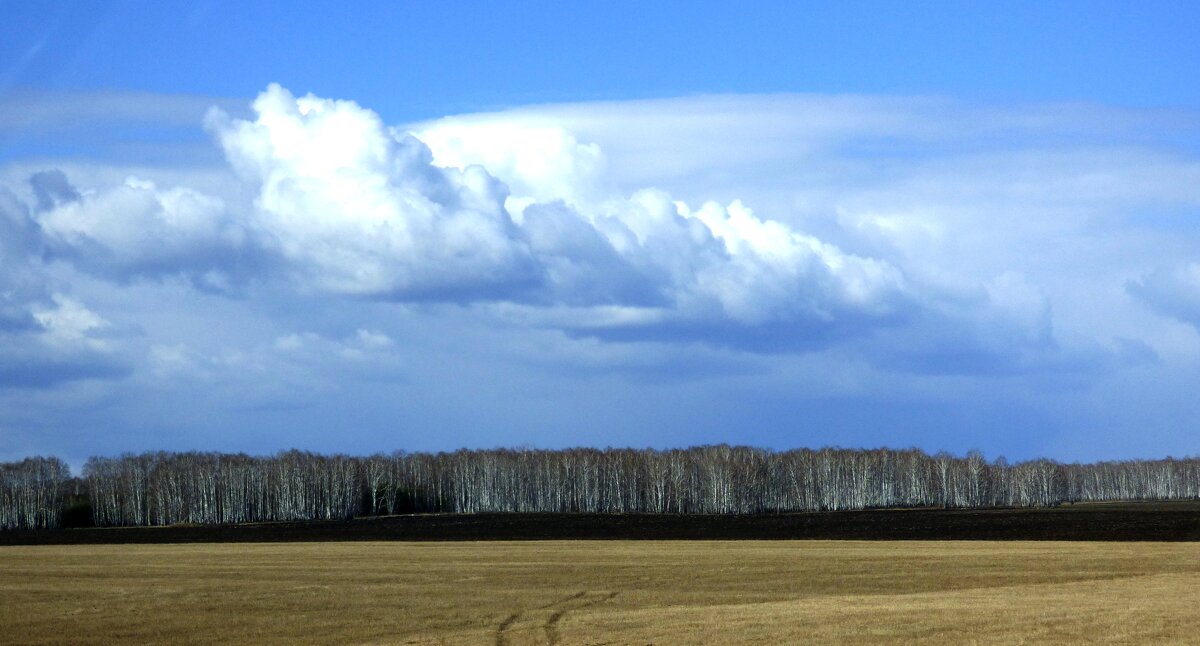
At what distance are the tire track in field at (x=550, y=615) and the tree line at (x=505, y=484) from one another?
109m

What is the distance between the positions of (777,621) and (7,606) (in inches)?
1046

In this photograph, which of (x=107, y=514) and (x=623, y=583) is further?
(x=107, y=514)

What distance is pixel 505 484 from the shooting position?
165625 mm

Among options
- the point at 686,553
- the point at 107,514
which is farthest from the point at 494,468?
the point at 686,553

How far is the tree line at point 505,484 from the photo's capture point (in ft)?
475

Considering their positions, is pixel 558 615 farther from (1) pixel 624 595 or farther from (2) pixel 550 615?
(1) pixel 624 595

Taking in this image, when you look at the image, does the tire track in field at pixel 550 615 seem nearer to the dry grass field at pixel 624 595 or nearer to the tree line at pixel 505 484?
the dry grass field at pixel 624 595

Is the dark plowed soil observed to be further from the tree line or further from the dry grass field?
the tree line

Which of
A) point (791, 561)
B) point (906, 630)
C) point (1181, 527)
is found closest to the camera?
point (906, 630)

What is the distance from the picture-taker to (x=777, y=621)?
110ft

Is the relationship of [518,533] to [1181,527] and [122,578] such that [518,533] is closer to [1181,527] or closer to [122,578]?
[122,578]

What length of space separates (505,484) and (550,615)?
130294mm

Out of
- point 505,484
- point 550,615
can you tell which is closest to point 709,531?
point 550,615

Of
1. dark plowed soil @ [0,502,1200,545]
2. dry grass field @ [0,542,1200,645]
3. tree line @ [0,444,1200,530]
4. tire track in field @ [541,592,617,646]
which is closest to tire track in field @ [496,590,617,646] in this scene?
tire track in field @ [541,592,617,646]
